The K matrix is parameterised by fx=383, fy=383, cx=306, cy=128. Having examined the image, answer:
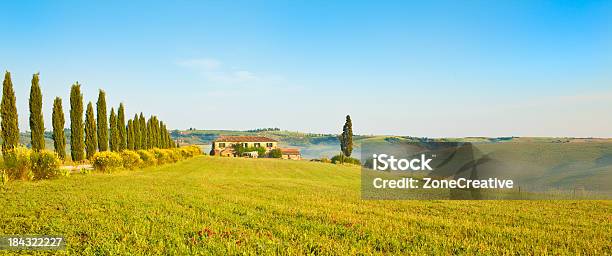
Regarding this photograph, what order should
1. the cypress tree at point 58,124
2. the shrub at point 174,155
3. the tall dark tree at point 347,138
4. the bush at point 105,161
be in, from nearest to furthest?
the bush at point 105,161 < the cypress tree at point 58,124 < the shrub at point 174,155 < the tall dark tree at point 347,138

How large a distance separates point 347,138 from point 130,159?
185ft

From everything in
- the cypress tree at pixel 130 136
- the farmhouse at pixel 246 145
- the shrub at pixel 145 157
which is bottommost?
the farmhouse at pixel 246 145

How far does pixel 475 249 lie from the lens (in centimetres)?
670

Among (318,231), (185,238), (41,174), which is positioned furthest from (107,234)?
(41,174)

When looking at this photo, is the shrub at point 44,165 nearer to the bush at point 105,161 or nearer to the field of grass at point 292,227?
the bush at point 105,161

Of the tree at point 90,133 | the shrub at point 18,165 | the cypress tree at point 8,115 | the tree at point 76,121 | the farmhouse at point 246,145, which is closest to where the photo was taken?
the shrub at point 18,165

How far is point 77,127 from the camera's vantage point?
3641cm

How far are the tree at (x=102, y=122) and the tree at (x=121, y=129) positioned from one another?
3696 mm

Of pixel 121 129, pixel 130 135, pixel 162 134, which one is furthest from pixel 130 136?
pixel 162 134

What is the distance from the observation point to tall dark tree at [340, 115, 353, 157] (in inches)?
3297

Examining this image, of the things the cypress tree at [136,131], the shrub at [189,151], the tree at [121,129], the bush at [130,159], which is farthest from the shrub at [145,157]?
the shrub at [189,151]

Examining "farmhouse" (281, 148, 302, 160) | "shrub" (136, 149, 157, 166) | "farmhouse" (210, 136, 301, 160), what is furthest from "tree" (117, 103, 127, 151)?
"farmhouse" (281, 148, 302, 160)

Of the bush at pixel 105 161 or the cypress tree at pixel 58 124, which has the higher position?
the cypress tree at pixel 58 124

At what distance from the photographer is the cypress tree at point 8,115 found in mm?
28797
